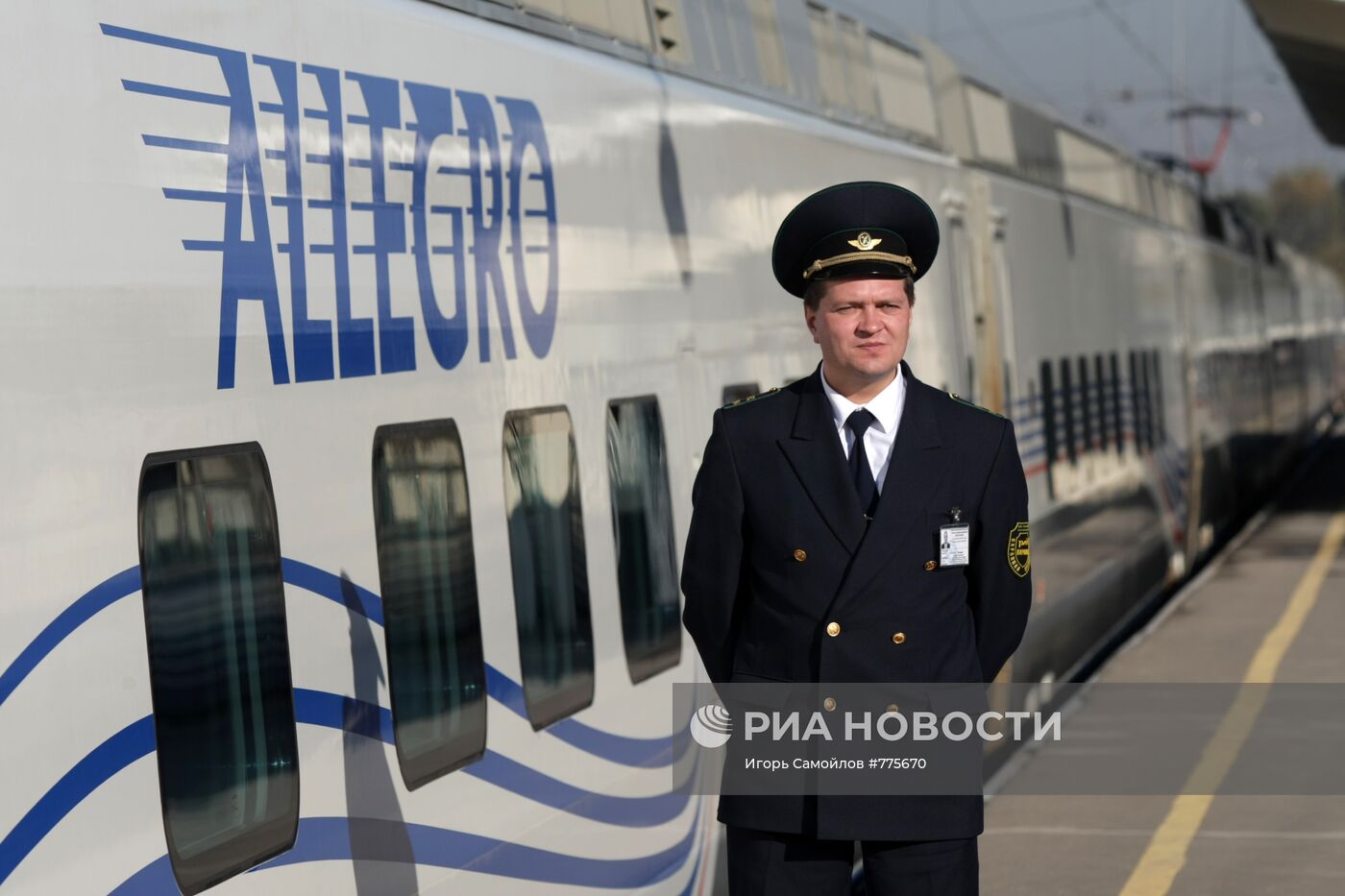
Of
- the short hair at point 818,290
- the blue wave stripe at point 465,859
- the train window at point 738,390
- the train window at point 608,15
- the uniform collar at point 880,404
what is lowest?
the blue wave stripe at point 465,859

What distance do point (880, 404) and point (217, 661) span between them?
124 centimetres

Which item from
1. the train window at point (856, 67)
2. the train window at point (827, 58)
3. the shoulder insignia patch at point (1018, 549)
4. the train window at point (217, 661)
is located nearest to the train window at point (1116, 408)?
the train window at point (856, 67)

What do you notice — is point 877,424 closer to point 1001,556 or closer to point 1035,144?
point 1001,556

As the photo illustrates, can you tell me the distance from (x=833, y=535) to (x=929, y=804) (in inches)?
19.8

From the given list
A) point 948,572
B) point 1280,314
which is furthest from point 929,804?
point 1280,314

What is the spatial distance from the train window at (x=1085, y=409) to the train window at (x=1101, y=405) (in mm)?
306

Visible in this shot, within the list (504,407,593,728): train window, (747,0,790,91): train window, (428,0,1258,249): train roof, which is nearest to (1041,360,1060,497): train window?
(428,0,1258,249): train roof

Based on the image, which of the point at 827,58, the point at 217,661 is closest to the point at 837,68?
the point at 827,58

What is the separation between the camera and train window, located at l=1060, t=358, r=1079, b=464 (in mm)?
12219

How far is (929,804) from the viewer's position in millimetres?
3553

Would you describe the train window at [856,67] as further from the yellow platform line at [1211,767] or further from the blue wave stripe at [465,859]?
the blue wave stripe at [465,859]

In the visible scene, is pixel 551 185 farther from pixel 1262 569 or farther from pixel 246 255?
pixel 1262 569

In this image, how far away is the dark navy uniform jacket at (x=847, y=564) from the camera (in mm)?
3520

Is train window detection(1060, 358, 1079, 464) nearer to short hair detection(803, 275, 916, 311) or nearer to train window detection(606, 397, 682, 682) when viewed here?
train window detection(606, 397, 682, 682)
